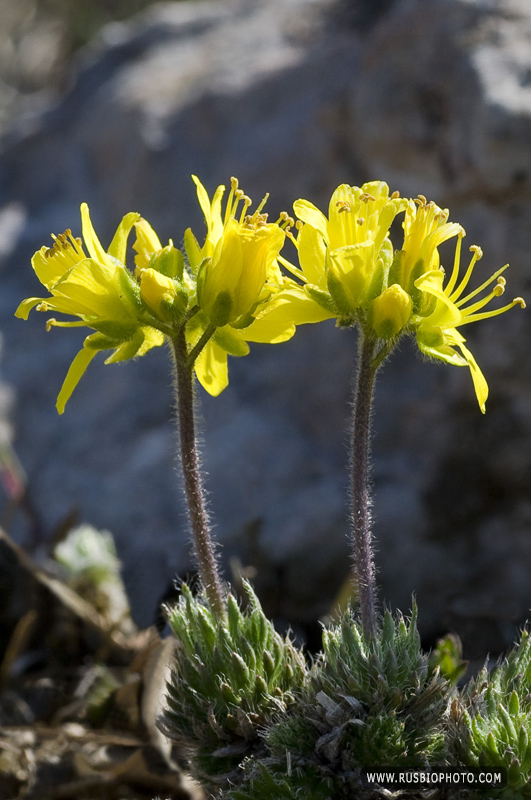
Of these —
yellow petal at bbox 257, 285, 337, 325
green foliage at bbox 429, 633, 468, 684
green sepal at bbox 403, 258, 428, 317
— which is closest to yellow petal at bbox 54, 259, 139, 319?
yellow petal at bbox 257, 285, 337, 325

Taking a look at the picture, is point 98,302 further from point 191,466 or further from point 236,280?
point 191,466

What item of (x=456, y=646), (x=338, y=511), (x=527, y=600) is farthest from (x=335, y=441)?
(x=456, y=646)

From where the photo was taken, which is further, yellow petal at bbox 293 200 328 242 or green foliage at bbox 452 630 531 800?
yellow petal at bbox 293 200 328 242

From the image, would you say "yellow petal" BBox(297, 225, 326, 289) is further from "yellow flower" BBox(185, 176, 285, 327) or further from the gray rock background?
the gray rock background

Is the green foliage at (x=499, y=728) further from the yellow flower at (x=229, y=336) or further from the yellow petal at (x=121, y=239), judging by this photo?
the yellow petal at (x=121, y=239)

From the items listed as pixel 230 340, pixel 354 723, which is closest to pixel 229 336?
pixel 230 340
